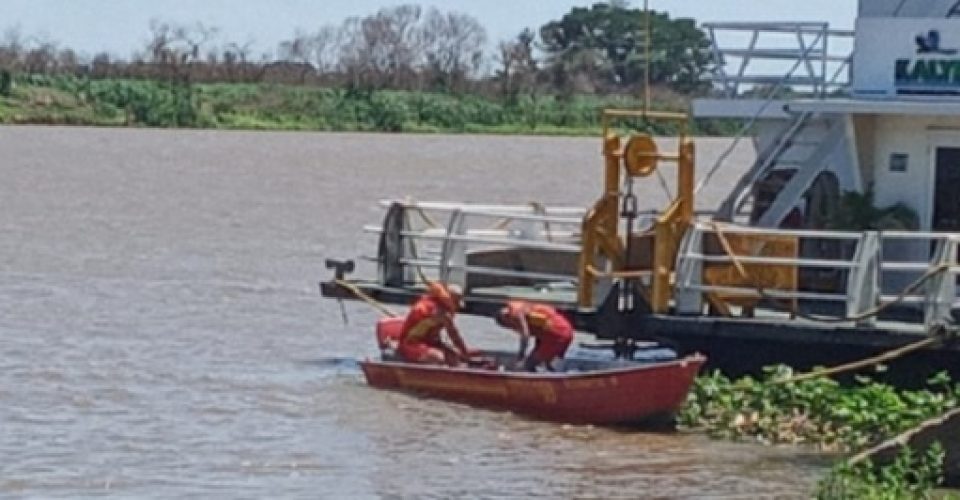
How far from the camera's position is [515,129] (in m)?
97.5

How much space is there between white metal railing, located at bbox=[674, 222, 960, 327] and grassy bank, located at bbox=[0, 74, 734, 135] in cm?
6651

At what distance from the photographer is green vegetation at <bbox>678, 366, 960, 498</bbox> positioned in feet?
68.6

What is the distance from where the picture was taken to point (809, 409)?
2178 centimetres

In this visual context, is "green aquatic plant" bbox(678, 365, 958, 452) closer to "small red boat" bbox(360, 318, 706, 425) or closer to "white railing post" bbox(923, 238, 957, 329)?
"small red boat" bbox(360, 318, 706, 425)

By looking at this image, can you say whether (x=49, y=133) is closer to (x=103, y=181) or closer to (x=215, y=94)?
(x=215, y=94)

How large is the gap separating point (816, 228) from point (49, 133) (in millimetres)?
65125

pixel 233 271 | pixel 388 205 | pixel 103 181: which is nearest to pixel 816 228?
pixel 388 205

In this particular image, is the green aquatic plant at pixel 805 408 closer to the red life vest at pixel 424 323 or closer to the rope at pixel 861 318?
the rope at pixel 861 318

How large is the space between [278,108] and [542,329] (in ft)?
245

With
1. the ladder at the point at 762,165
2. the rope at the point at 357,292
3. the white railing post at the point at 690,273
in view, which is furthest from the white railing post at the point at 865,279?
the rope at the point at 357,292

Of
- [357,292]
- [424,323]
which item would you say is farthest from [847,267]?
[357,292]

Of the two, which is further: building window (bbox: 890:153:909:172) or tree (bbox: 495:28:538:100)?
tree (bbox: 495:28:538:100)

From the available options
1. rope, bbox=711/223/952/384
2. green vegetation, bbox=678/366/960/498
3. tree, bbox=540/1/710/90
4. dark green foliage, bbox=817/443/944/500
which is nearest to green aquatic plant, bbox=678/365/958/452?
green vegetation, bbox=678/366/960/498

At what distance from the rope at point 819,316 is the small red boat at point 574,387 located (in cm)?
77
